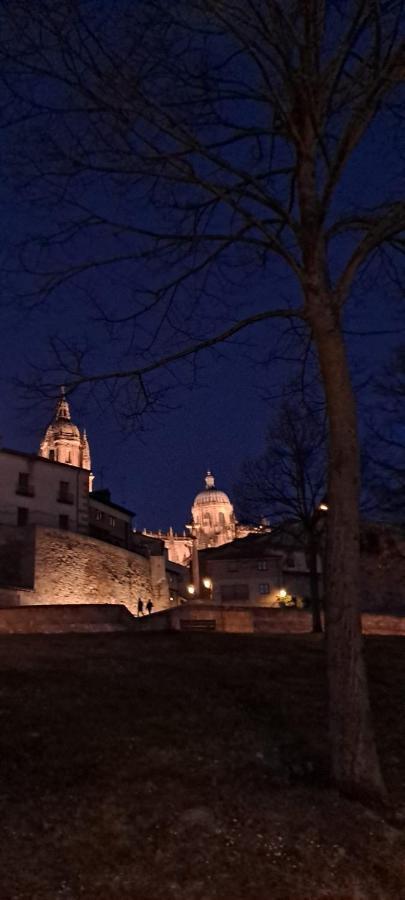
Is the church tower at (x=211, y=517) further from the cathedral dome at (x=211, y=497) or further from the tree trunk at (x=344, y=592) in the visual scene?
the tree trunk at (x=344, y=592)

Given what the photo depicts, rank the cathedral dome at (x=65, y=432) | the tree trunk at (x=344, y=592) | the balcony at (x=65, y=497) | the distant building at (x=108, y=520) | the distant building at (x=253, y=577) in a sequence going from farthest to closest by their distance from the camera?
the cathedral dome at (x=65, y=432) → the distant building at (x=108, y=520) → the distant building at (x=253, y=577) → the balcony at (x=65, y=497) → the tree trunk at (x=344, y=592)

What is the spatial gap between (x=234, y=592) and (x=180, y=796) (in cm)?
5456

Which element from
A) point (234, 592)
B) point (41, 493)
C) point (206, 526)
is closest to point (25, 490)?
point (41, 493)

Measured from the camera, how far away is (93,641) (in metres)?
20.7

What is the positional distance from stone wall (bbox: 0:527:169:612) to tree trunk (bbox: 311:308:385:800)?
35932mm

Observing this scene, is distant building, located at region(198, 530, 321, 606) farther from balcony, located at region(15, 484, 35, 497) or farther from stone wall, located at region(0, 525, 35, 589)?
stone wall, located at region(0, 525, 35, 589)

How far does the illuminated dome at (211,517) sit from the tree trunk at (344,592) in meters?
123

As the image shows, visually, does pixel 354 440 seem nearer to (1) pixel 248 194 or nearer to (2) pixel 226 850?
(1) pixel 248 194

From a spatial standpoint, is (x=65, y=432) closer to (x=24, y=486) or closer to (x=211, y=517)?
(x=211, y=517)

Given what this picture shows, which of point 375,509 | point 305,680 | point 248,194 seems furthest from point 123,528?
point 248,194

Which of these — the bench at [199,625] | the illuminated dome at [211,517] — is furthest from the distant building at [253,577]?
the illuminated dome at [211,517]

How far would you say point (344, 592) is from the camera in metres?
8.05

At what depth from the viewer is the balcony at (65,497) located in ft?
183

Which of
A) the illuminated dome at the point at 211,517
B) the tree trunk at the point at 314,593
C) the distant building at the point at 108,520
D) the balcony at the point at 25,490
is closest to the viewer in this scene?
the tree trunk at the point at 314,593
